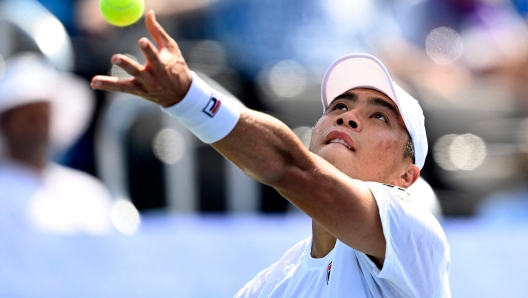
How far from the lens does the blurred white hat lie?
5344 millimetres

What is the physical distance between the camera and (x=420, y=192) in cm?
528

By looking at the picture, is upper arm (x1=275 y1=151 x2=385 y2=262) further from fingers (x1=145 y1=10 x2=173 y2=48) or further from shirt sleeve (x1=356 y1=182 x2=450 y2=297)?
fingers (x1=145 y1=10 x2=173 y2=48)

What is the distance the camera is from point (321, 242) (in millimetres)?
2881

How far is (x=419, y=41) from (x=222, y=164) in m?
2.08

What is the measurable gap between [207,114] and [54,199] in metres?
3.37

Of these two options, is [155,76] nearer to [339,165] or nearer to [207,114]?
[207,114]

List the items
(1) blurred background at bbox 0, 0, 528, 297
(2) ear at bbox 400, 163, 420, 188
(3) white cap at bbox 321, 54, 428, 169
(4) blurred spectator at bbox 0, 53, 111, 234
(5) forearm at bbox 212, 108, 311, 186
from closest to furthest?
(5) forearm at bbox 212, 108, 311, 186, (3) white cap at bbox 321, 54, 428, 169, (2) ear at bbox 400, 163, 420, 188, (1) blurred background at bbox 0, 0, 528, 297, (4) blurred spectator at bbox 0, 53, 111, 234

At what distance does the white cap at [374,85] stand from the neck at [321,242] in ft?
1.65

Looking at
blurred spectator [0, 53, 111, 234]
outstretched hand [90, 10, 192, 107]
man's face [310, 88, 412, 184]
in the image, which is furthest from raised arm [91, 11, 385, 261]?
blurred spectator [0, 53, 111, 234]

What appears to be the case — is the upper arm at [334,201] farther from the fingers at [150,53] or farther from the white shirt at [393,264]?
the fingers at [150,53]

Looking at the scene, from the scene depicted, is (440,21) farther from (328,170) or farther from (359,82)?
(328,170)

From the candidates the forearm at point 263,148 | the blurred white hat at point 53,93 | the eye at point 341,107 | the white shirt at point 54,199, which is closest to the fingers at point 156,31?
the forearm at point 263,148

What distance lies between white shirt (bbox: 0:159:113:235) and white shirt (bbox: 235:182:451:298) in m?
2.37

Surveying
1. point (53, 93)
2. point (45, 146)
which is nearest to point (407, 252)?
point (45, 146)
